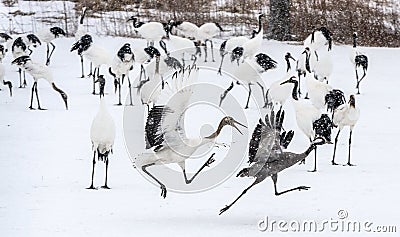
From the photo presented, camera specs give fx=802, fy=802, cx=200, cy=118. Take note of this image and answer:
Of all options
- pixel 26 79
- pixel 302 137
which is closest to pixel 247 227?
pixel 302 137

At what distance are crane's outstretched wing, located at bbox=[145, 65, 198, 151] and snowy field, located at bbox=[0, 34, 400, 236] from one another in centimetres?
65

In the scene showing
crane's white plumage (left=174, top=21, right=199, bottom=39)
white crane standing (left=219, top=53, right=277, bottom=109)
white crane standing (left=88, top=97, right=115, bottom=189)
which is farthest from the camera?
crane's white plumage (left=174, top=21, right=199, bottom=39)

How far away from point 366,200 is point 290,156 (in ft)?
3.27

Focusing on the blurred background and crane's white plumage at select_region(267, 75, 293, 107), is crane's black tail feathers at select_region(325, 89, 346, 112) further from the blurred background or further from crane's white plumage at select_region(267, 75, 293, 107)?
the blurred background

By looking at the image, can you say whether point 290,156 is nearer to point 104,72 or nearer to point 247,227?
point 247,227

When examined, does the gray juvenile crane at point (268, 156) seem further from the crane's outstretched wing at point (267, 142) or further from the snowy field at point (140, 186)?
the snowy field at point (140, 186)

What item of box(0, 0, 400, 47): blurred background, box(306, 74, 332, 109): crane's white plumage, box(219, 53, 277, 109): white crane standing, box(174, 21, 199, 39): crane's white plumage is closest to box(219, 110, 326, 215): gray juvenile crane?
box(306, 74, 332, 109): crane's white plumage

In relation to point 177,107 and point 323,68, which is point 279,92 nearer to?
point 323,68

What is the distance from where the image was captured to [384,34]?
59.8 feet

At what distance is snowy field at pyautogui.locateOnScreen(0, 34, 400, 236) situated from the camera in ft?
22.0

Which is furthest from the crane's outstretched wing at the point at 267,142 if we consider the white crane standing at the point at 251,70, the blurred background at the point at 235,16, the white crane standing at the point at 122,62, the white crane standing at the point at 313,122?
the blurred background at the point at 235,16

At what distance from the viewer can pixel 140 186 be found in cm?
796

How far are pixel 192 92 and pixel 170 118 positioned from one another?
1.34ft

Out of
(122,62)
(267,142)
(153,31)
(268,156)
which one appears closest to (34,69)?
(122,62)
